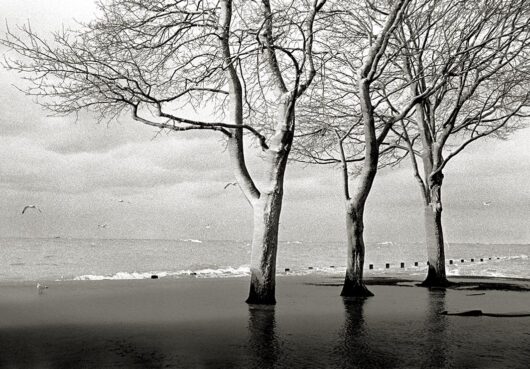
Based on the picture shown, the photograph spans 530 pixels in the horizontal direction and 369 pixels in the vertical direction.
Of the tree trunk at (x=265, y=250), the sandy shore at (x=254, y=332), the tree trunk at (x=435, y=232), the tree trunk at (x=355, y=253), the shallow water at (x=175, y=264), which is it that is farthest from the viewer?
the shallow water at (x=175, y=264)

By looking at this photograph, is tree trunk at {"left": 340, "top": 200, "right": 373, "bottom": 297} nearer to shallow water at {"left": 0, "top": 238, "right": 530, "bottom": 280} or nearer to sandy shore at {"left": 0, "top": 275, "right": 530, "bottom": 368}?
sandy shore at {"left": 0, "top": 275, "right": 530, "bottom": 368}

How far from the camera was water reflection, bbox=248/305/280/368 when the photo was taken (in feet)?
23.5

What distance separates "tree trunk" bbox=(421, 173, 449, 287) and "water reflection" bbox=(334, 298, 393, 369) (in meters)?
10.5

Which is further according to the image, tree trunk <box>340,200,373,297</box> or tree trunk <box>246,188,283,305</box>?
tree trunk <box>340,200,373,297</box>

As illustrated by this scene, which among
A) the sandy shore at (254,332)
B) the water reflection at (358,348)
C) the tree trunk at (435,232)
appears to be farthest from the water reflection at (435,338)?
the tree trunk at (435,232)

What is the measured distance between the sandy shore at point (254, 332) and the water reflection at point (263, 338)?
2 cm

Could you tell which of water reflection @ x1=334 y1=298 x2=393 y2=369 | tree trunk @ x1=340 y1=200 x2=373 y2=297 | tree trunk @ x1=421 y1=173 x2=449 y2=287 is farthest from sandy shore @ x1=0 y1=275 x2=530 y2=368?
tree trunk @ x1=421 y1=173 x2=449 y2=287

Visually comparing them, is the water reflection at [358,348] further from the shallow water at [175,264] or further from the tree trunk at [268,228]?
the shallow water at [175,264]

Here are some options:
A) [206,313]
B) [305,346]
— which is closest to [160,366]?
[305,346]

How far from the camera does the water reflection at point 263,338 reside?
7176mm

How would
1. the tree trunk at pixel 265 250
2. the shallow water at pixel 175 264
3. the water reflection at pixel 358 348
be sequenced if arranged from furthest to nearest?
the shallow water at pixel 175 264 → the tree trunk at pixel 265 250 → the water reflection at pixel 358 348

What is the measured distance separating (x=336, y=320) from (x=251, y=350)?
3.89 meters

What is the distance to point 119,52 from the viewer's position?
15094mm

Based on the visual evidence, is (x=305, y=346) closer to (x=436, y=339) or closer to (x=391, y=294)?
(x=436, y=339)
